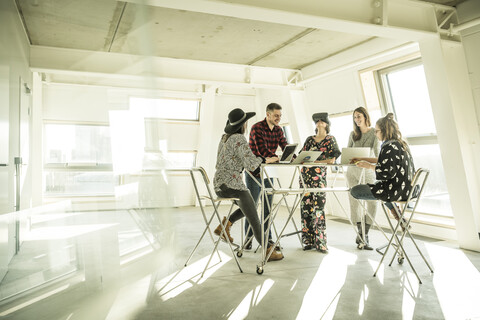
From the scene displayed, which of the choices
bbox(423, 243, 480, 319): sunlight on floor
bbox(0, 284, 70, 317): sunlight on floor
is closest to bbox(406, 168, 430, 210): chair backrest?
bbox(423, 243, 480, 319): sunlight on floor

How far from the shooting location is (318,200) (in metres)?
4.09

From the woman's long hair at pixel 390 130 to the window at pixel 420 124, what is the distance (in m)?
2.16

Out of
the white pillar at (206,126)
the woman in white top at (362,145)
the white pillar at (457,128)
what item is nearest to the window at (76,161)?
the woman in white top at (362,145)

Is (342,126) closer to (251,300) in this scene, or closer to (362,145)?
(362,145)

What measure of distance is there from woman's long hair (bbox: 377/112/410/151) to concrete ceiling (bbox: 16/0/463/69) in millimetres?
2027

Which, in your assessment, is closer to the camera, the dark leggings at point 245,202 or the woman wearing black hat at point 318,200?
the dark leggings at point 245,202

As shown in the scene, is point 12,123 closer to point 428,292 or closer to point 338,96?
point 428,292

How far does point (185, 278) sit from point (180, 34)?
3609 millimetres

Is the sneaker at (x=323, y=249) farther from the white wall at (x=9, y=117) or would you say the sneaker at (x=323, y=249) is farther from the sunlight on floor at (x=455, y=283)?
the white wall at (x=9, y=117)

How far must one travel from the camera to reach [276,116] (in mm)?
4078

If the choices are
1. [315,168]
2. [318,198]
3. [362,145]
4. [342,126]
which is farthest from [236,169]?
[342,126]

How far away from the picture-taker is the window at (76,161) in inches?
78.8

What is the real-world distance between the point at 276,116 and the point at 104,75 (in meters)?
2.14

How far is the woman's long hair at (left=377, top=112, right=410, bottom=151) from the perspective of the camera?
3357 millimetres
